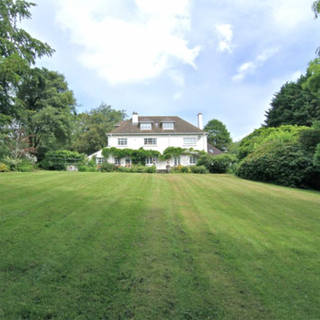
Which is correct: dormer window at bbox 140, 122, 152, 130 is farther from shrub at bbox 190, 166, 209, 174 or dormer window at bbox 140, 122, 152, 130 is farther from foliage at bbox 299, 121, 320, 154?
foliage at bbox 299, 121, 320, 154

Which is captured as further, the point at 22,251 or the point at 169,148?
the point at 169,148

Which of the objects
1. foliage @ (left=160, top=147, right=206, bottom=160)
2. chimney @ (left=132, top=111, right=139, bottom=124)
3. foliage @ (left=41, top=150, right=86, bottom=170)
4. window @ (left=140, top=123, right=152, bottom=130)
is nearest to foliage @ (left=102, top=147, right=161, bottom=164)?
foliage @ (left=160, top=147, right=206, bottom=160)

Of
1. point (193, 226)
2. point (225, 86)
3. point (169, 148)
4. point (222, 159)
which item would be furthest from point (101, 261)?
point (169, 148)

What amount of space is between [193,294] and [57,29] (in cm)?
1185

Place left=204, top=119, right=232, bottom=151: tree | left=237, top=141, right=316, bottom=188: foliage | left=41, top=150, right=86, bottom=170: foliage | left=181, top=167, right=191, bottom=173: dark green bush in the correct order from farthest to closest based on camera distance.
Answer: left=204, top=119, right=232, bottom=151: tree → left=181, top=167, right=191, bottom=173: dark green bush → left=41, top=150, right=86, bottom=170: foliage → left=237, top=141, right=316, bottom=188: foliage

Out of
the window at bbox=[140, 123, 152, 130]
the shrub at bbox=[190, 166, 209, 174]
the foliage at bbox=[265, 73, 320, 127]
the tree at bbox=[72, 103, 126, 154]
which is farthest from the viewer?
the tree at bbox=[72, 103, 126, 154]

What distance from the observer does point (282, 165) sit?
1193 centimetres

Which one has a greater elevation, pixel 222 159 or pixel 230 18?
pixel 230 18

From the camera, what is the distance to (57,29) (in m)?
9.41

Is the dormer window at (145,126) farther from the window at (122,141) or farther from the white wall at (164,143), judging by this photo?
the window at (122,141)

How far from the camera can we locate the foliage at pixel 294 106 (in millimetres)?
30172

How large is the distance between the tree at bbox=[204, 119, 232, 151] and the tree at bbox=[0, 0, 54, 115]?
139 ft

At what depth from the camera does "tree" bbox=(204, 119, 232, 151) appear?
46000 millimetres

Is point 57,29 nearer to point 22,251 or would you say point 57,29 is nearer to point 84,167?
point 22,251
